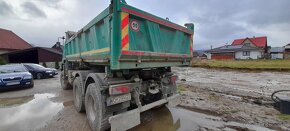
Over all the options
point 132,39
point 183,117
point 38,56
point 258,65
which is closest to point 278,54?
point 258,65

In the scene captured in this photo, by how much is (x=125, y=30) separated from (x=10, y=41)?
36.6 m

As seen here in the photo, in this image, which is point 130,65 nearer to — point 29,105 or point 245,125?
point 245,125

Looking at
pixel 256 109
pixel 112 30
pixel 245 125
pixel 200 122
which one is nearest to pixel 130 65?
pixel 112 30

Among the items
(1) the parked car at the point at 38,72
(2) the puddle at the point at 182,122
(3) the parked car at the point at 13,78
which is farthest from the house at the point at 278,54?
(3) the parked car at the point at 13,78

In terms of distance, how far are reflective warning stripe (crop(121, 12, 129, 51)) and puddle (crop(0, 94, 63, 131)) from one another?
309 centimetres

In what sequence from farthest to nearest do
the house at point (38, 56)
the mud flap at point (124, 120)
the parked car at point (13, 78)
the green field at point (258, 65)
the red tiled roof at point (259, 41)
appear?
the red tiled roof at point (259, 41), the house at point (38, 56), the green field at point (258, 65), the parked car at point (13, 78), the mud flap at point (124, 120)

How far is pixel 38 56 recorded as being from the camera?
74.5 ft

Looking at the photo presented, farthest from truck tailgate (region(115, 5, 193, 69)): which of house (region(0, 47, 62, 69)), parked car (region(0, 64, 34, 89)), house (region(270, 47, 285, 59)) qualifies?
house (region(270, 47, 285, 59))

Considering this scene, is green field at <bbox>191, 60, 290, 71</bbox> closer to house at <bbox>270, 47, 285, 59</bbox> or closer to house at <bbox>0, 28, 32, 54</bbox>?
house at <bbox>270, 47, 285, 59</bbox>

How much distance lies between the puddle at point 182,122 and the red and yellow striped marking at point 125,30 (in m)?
1.96

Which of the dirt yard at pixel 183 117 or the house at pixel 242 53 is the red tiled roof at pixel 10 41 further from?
the house at pixel 242 53

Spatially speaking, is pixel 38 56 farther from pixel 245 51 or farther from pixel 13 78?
pixel 245 51

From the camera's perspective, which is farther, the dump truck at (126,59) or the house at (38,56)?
the house at (38,56)

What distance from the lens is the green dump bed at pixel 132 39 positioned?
8.34 ft
